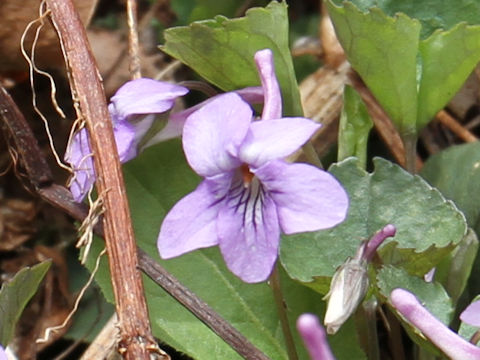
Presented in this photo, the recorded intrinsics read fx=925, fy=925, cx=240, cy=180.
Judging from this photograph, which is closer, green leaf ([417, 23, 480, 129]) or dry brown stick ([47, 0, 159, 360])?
dry brown stick ([47, 0, 159, 360])

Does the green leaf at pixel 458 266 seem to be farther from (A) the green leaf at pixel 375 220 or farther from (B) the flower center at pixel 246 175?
(B) the flower center at pixel 246 175

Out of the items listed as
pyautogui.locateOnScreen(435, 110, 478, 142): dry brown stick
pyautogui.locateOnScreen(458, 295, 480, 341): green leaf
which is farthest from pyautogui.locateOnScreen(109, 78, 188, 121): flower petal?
pyautogui.locateOnScreen(435, 110, 478, 142): dry brown stick

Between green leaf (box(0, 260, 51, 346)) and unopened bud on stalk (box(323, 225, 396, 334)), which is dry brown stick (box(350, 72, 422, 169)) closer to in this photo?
unopened bud on stalk (box(323, 225, 396, 334))

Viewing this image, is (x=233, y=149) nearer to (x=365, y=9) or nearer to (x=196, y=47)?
(x=196, y=47)

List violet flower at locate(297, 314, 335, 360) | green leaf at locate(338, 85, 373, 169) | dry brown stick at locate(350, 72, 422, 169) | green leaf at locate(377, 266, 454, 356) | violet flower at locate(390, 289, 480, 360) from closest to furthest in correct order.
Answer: violet flower at locate(297, 314, 335, 360) < violet flower at locate(390, 289, 480, 360) < green leaf at locate(377, 266, 454, 356) < green leaf at locate(338, 85, 373, 169) < dry brown stick at locate(350, 72, 422, 169)

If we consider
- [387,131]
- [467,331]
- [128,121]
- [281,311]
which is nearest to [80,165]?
[128,121]

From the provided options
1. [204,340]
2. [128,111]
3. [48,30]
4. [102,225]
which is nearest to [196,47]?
[128,111]

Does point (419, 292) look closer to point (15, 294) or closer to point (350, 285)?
point (350, 285)
